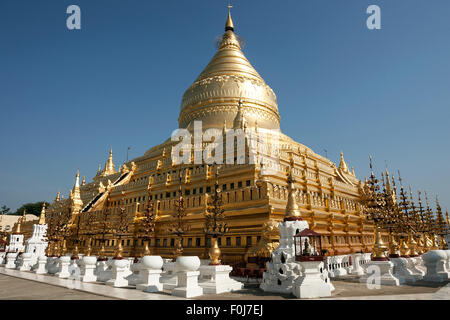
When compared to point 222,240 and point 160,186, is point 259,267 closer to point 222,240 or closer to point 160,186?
point 222,240

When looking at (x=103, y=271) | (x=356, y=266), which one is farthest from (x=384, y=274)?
(x=103, y=271)

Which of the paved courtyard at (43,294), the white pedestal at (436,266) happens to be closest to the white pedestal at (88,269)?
the paved courtyard at (43,294)

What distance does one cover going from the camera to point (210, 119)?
40031mm

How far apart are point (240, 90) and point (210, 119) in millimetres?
5868

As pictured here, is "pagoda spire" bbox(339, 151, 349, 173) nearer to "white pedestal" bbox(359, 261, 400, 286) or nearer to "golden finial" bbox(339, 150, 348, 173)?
"golden finial" bbox(339, 150, 348, 173)

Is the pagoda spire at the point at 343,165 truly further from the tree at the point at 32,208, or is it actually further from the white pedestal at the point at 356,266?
the tree at the point at 32,208

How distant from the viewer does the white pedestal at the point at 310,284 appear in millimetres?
12031

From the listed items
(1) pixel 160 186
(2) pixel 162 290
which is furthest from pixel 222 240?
(1) pixel 160 186

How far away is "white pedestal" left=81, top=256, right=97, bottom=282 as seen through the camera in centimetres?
1766

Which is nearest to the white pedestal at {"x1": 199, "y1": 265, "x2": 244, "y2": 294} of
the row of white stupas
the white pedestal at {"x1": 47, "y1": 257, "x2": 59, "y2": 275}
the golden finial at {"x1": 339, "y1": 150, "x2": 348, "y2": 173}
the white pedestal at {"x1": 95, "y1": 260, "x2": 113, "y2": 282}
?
the row of white stupas

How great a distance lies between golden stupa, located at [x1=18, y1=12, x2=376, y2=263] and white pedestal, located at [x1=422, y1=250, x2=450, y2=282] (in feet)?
25.3

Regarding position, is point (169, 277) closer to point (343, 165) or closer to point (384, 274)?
point (384, 274)

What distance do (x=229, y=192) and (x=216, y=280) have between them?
36.5ft

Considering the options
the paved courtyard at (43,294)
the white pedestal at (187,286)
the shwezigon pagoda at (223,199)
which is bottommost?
the paved courtyard at (43,294)
